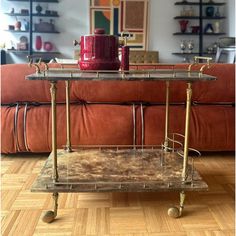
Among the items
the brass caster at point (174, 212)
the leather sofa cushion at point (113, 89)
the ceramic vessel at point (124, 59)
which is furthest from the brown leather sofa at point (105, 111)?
the brass caster at point (174, 212)

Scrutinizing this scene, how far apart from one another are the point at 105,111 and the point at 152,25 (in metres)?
3.23

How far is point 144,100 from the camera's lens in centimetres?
153

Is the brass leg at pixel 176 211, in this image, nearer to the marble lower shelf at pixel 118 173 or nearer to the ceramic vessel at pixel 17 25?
the marble lower shelf at pixel 118 173

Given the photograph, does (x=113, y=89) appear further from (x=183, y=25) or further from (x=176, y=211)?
(x=183, y=25)

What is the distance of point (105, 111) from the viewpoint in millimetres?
1503

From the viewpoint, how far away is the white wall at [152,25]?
4301mm

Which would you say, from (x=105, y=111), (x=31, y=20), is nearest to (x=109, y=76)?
(x=105, y=111)

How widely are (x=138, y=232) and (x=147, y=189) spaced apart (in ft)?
0.43

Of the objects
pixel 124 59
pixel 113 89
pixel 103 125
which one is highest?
pixel 124 59

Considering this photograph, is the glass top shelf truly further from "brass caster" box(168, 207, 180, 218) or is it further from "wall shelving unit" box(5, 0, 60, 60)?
"wall shelving unit" box(5, 0, 60, 60)

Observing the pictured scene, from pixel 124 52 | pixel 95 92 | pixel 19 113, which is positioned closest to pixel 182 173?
pixel 124 52

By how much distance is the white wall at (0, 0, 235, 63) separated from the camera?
169 inches

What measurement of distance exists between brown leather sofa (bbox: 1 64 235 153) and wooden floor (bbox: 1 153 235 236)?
0.25 m

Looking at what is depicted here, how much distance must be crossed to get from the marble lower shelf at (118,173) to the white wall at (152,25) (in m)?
3.30
